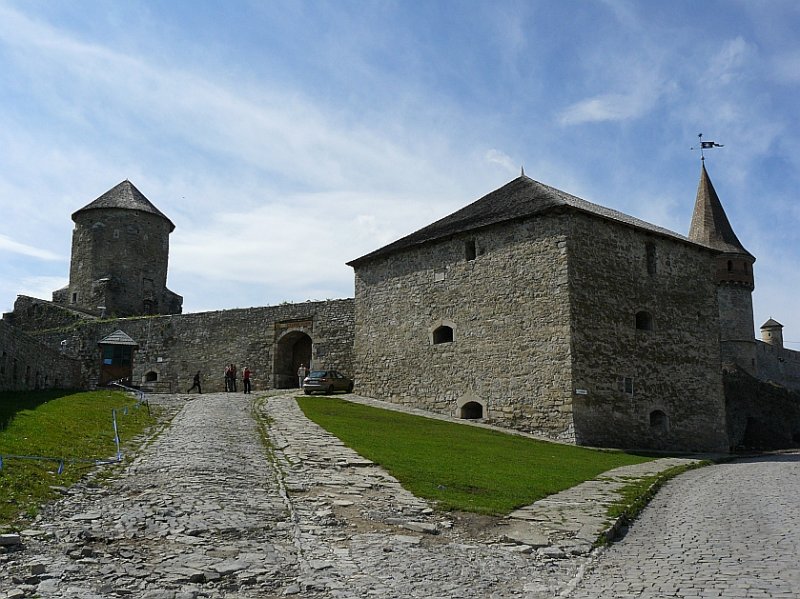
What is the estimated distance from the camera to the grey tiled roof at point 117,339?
35.5m

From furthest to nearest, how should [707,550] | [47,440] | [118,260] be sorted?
1. [118,260]
2. [47,440]
3. [707,550]

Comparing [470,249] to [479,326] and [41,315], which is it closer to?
[479,326]

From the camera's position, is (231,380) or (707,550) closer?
(707,550)

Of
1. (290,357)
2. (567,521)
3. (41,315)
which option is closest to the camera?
(567,521)

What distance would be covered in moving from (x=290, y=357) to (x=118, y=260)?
1479cm

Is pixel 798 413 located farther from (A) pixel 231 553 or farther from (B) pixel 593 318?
(A) pixel 231 553

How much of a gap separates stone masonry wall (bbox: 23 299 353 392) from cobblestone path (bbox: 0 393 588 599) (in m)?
Answer: 19.9

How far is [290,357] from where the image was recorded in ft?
110

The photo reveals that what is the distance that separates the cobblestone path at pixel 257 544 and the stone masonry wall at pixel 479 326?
12.4 m

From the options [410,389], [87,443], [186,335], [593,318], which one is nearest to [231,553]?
[87,443]

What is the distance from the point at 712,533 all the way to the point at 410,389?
18.2 metres

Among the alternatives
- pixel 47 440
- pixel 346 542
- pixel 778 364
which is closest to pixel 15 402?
pixel 47 440

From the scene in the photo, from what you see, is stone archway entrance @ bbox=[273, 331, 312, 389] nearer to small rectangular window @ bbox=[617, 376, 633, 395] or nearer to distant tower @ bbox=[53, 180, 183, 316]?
distant tower @ bbox=[53, 180, 183, 316]

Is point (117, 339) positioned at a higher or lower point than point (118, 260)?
lower
